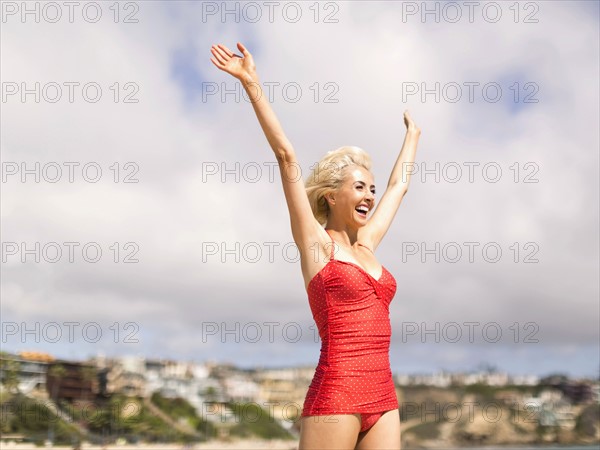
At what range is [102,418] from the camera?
3374 inches

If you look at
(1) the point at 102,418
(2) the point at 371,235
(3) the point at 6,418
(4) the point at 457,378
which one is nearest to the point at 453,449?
(4) the point at 457,378

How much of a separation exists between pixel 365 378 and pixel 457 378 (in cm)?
9796

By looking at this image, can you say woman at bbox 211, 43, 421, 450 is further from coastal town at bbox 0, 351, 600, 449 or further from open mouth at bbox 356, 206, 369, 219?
coastal town at bbox 0, 351, 600, 449

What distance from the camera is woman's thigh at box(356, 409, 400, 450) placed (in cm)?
342

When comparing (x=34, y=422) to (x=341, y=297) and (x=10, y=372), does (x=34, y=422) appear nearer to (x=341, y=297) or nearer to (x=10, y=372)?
(x=10, y=372)

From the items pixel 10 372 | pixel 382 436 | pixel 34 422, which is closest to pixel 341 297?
pixel 382 436

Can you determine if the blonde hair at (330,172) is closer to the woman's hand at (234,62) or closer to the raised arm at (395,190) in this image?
the raised arm at (395,190)

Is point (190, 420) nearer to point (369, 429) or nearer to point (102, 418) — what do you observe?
point (102, 418)

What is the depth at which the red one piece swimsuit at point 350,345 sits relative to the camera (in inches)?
134

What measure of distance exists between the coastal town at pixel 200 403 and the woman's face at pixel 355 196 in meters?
69.2

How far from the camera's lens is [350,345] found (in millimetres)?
3477

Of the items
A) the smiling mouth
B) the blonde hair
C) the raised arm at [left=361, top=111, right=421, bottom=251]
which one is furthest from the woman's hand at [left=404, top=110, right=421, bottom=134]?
the smiling mouth

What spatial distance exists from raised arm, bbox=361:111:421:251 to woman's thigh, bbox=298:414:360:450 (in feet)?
3.16

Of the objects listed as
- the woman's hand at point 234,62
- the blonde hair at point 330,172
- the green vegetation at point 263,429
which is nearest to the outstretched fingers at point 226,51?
the woman's hand at point 234,62
